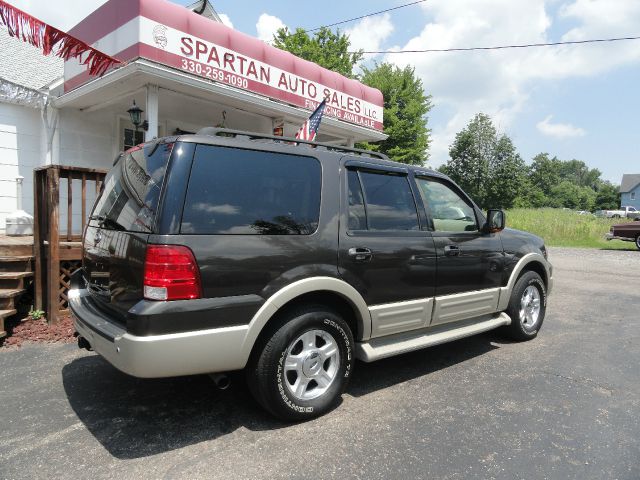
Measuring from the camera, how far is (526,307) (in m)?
4.95

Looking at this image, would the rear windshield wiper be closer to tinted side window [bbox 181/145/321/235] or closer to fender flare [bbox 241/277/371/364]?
tinted side window [bbox 181/145/321/235]

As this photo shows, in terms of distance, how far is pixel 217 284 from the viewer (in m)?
2.61

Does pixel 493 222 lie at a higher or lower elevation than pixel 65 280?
higher

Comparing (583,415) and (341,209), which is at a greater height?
(341,209)

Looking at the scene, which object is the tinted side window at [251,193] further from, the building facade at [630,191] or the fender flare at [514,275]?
the building facade at [630,191]

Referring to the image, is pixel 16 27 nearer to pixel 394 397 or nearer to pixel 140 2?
pixel 140 2

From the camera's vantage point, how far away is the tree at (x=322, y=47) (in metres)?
28.7

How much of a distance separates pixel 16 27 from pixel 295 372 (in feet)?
18.3

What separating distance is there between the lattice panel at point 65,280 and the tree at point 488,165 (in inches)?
2113

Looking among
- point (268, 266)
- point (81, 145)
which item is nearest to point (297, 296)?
point (268, 266)

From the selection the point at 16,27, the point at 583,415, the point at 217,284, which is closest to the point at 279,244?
the point at 217,284

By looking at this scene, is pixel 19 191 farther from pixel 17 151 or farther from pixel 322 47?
pixel 322 47

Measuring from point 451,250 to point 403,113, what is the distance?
105 ft

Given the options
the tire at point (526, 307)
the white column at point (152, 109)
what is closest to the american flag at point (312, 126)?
the white column at point (152, 109)
